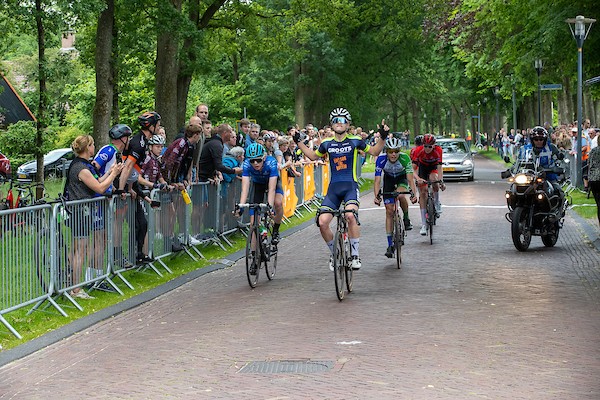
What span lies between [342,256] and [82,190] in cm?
287

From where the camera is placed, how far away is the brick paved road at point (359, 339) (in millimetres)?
7824

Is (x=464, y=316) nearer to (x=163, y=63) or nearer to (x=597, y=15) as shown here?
(x=163, y=63)

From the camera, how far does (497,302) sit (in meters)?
11.7

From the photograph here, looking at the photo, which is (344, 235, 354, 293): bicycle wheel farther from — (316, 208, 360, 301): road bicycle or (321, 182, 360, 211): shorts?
(321, 182, 360, 211): shorts

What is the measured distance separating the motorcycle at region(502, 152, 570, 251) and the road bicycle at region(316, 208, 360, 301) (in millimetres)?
4743

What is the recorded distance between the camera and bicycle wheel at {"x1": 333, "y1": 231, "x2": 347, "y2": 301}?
11.8 metres

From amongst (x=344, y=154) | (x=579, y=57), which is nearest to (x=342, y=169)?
(x=344, y=154)

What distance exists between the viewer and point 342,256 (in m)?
12.0

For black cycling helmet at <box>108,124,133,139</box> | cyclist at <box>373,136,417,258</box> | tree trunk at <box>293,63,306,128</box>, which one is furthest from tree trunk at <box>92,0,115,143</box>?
tree trunk at <box>293,63,306,128</box>

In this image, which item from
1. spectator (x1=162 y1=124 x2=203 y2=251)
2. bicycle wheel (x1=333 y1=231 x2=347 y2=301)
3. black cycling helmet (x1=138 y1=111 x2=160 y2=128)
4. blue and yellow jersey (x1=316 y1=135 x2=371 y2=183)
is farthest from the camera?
spectator (x1=162 y1=124 x2=203 y2=251)

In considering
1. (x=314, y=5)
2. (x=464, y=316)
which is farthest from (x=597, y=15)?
(x=464, y=316)

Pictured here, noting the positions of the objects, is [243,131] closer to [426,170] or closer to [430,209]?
[426,170]

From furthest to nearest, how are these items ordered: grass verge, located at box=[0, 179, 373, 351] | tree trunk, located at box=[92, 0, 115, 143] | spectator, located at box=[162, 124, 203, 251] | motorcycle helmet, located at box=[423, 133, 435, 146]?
tree trunk, located at box=[92, 0, 115, 143]
motorcycle helmet, located at box=[423, 133, 435, 146]
spectator, located at box=[162, 124, 203, 251]
grass verge, located at box=[0, 179, 373, 351]

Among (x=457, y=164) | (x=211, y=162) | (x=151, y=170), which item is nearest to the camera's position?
(x=151, y=170)
